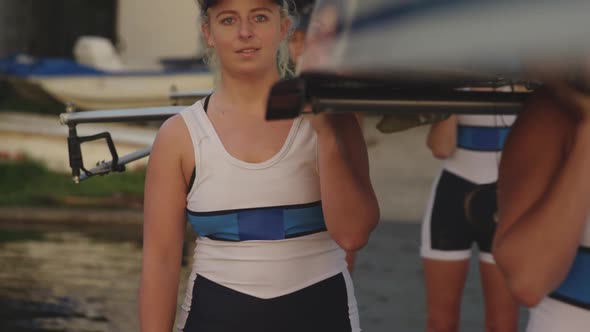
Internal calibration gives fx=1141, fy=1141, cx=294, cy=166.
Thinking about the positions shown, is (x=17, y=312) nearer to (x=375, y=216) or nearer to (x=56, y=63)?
(x=375, y=216)

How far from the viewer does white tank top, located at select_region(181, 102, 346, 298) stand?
272 centimetres

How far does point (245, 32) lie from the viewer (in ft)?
8.91

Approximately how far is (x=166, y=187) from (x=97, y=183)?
39.1ft

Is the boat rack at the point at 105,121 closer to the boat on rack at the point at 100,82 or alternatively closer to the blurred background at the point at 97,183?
the blurred background at the point at 97,183

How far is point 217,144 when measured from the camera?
2.77 metres

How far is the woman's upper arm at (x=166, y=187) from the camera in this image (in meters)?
2.78

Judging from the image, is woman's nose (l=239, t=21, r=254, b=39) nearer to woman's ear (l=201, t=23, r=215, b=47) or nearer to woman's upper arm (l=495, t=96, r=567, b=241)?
woman's ear (l=201, t=23, r=215, b=47)

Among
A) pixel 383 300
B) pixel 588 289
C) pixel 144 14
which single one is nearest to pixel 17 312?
pixel 383 300

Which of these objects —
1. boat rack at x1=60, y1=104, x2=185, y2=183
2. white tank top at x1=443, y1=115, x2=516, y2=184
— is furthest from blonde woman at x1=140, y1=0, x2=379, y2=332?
white tank top at x1=443, y1=115, x2=516, y2=184

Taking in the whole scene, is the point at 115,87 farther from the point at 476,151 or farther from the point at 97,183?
the point at 476,151

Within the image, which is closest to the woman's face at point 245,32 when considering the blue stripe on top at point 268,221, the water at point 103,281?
the blue stripe on top at point 268,221

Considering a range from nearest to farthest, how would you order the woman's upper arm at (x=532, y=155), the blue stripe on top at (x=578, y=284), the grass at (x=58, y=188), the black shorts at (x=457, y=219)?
the woman's upper arm at (x=532, y=155), the blue stripe on top at (x=578, y=284), the black shorts at (x=457, y=219), the grass at (x=58, y=188)

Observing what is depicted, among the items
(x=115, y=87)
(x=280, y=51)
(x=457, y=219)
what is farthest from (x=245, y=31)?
(x=115, y=87)

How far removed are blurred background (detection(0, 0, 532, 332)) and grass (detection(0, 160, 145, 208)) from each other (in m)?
0.02
